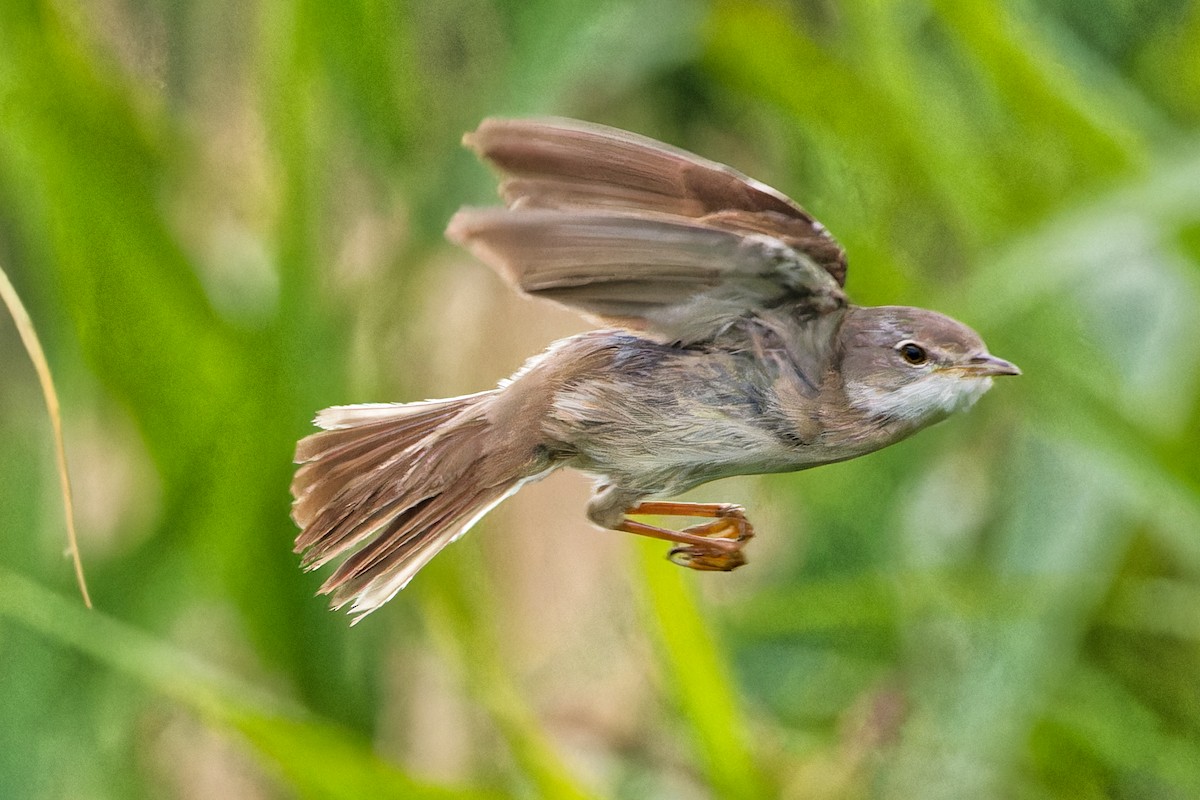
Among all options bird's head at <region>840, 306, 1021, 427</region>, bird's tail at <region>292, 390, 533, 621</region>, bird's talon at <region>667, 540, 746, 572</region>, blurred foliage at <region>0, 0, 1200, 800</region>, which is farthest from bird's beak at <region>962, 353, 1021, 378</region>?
blurred foliage at <region>0, 0, 1200, 800</region>

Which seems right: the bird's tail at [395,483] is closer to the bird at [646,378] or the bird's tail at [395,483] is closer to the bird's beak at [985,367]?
the bird at [646,378]

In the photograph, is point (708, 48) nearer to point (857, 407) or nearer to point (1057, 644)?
point (1057, 644)

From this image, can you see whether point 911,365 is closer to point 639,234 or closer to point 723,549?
point 723,549

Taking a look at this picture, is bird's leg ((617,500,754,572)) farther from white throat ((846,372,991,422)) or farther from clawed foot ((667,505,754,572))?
white throat ((846,372,991,422))

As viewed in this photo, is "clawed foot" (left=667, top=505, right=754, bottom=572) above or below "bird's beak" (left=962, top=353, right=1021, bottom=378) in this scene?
below

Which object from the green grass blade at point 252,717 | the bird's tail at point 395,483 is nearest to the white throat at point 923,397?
the bird's tail at point 395,483

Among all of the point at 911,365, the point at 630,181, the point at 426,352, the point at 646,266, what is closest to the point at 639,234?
the point at 646,266
